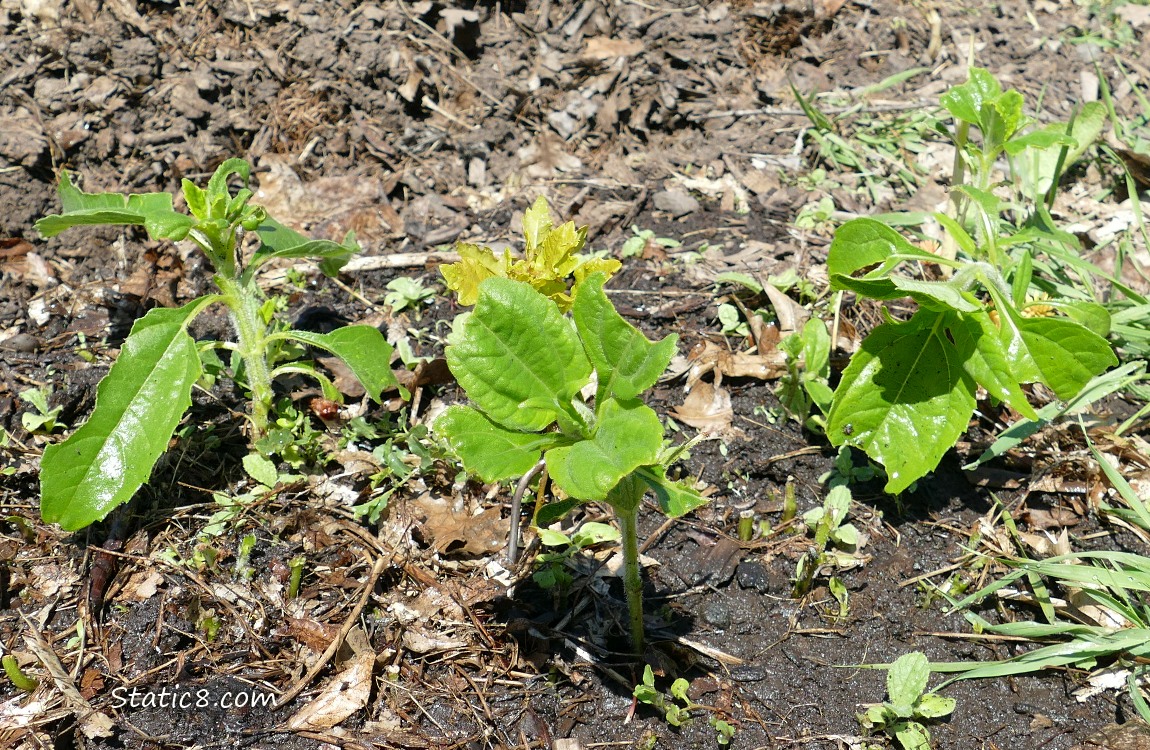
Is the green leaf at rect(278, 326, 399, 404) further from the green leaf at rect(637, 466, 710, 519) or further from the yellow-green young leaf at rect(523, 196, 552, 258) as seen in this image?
the green leaf at rect(637, 466, 710, 519)

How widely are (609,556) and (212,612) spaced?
116cm

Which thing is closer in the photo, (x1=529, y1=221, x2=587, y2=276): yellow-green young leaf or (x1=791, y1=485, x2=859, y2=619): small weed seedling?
(x1=529, y1=221, x2=587, y2=276): yellow-green young leaf

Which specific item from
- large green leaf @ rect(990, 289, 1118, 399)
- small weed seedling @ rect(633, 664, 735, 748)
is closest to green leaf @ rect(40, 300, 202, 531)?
small weed seedling @ rect(633, 664, 735, 748)

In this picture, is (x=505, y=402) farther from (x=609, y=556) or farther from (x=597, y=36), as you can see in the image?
(x=597, y=36)

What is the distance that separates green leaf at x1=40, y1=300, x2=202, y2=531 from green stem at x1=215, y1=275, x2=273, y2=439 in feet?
0.39

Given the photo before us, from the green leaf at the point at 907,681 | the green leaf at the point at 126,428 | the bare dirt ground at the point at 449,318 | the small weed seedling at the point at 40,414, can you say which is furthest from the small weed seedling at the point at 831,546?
the small weed seedling at the point at 40,414

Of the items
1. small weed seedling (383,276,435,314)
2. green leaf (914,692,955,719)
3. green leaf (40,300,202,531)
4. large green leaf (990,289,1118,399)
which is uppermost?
large green leaf (990,289,1118,399)

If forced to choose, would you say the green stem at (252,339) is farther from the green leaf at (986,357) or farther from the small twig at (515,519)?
the green leaf at (986,357)

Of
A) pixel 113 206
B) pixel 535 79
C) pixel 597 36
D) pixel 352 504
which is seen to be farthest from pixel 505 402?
pixel 597 36

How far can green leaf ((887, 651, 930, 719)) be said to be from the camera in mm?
2104

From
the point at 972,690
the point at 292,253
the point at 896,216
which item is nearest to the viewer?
the point at 972,690

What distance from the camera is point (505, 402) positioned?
1753mm

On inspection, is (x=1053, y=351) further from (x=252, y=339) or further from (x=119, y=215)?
(x=119, y=215)

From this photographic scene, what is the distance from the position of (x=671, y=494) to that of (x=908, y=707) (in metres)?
0.96
